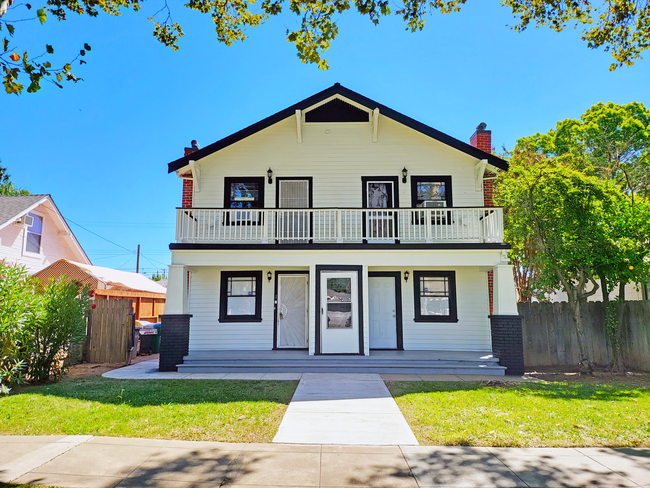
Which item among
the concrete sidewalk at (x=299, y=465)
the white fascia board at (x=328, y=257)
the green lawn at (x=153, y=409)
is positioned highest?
the white fascia board at (x=328, y=257)

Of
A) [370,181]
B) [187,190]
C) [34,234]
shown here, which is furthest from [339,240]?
[34,234]

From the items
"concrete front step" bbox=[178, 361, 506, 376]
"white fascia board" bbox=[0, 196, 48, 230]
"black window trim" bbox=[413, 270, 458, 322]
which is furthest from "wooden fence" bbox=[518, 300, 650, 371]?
"white fascia board" bbox=[0, 196, 48, 230]

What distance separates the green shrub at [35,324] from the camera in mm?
7109

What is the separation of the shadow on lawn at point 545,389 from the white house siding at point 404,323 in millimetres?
2922

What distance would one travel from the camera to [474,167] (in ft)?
40.1

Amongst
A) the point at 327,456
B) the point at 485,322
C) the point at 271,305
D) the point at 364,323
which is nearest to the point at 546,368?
the point at 485,322

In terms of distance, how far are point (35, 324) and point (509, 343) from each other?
1022cm

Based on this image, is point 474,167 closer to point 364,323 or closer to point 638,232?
point 638,232

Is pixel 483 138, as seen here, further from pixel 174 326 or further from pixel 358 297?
pixel 174 326

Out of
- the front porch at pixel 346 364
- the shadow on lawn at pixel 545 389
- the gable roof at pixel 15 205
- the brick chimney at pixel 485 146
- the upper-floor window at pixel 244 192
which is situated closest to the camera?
the shadow on lawn at pixel 545 389

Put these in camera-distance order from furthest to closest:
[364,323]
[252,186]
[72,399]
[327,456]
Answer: [252,186], [364,323], [72,399], [327,456]

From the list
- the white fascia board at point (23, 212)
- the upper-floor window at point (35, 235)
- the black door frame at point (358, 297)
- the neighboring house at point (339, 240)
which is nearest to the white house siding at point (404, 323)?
the neighboring house at point (339, 240)

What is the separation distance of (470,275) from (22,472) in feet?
34.9

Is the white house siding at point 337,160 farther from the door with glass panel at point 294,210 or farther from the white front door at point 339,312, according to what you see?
the white front door at point 339,312
